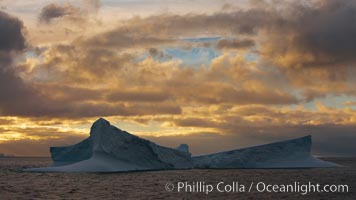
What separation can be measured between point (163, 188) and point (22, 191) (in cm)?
853

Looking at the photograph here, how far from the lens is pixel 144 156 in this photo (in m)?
45.1

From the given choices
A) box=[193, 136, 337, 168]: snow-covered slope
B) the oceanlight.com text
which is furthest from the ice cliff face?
the oceanlight.com text

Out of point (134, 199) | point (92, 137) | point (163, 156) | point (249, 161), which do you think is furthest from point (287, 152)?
point (134, 199)

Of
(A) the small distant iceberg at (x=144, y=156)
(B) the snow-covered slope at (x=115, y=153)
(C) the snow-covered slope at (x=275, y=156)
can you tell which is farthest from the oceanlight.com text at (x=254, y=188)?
(C) the snow-covered slope at (x=275, y=156)

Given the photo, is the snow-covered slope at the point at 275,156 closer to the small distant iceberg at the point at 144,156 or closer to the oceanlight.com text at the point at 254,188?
the small distant iceberg at the point at 144,156

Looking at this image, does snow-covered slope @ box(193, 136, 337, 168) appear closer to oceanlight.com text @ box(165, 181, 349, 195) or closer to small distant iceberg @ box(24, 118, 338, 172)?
small distant iceberg @ box(24, 118, 338, 172)

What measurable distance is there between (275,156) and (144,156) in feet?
48.3

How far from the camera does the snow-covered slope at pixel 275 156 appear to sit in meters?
50.2

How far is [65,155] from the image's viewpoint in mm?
48812

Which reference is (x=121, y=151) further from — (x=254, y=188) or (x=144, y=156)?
(x=254, y=188)

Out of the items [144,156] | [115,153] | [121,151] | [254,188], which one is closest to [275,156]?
[144,156]

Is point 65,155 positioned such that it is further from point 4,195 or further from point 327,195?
point 327,195

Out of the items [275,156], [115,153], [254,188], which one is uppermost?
[275,156]

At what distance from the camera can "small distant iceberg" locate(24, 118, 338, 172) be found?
41969mm
